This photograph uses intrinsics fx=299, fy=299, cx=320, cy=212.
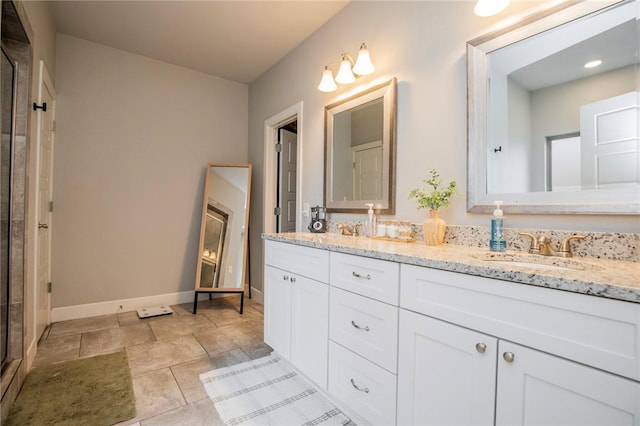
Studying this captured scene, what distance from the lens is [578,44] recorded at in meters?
1.24

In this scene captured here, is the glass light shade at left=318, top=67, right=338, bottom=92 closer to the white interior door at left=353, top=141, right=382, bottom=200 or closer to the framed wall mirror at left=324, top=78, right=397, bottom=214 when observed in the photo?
the framed wall mirror at left=324, top=78, right=397, bottom=214

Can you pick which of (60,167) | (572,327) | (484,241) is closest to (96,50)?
(60,167)

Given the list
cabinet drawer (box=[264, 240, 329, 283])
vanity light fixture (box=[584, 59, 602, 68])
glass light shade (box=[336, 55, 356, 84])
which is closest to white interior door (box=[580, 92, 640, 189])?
vanity light fixture (box=[584, 59, 602, 68])

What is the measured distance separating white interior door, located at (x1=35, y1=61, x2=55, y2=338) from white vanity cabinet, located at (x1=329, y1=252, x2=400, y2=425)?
2.22 m

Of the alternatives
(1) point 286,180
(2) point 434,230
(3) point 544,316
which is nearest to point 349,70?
(2) point 434,230

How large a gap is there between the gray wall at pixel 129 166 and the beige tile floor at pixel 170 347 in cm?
46

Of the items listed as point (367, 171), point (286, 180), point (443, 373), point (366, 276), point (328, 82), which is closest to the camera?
point (443, 373)

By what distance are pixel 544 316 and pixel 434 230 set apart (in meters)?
0.78

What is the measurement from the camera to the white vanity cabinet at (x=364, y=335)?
1255 millimetres

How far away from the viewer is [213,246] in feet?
11.1

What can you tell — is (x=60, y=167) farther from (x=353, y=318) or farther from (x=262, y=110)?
(x=353, y=318)

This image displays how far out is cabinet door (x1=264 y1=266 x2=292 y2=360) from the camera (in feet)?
6.26

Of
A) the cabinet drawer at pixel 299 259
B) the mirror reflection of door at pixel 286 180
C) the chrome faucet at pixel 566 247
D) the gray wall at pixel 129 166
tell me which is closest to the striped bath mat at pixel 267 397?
the cabinet drawer at pixel 299 259

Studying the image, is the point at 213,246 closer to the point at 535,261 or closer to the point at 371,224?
the point at 371,224
